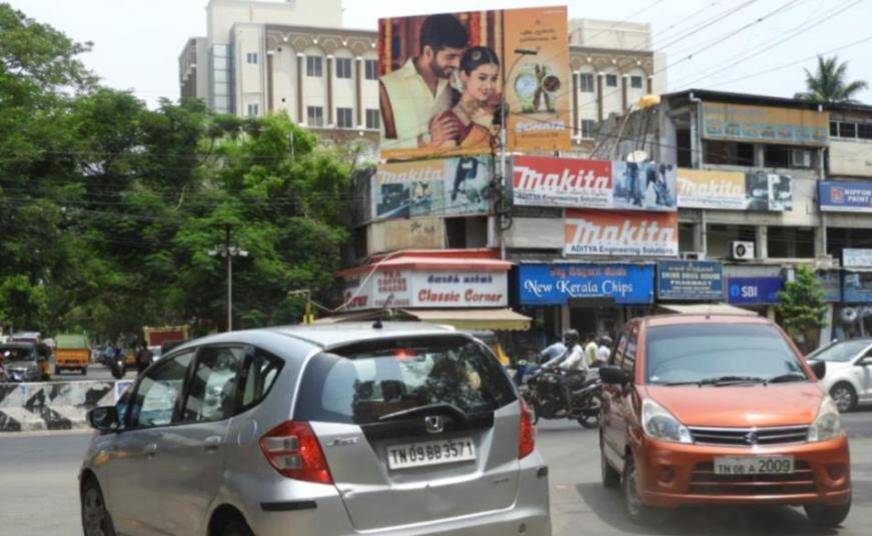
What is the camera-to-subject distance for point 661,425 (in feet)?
27.0

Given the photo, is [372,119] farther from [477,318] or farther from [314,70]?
[477,318]

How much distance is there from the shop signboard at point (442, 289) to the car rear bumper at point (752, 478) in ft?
95.7

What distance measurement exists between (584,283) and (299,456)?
34372 millimetres

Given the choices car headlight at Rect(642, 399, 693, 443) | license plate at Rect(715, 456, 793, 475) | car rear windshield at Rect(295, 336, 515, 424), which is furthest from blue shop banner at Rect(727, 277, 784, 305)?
car rear windshield at Rect(295, 336, 515, 424)

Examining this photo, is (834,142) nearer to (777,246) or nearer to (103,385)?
(777,246)

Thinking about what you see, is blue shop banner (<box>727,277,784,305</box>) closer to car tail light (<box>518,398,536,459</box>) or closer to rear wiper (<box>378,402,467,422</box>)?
car tail light (<box>518,398,536,459</box>)

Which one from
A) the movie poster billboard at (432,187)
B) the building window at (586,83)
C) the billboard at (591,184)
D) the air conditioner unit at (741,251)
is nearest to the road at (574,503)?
the billboard at (591,184)

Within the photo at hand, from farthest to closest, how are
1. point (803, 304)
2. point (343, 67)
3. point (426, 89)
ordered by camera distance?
point (343, 67)
point (426, 89)
point (803, 304)

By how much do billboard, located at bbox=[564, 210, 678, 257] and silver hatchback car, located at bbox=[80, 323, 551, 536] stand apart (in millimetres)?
33595

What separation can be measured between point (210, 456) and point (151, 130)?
39.1 metres

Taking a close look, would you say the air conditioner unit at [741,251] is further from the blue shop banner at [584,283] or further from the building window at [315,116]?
the building window at [315,116]

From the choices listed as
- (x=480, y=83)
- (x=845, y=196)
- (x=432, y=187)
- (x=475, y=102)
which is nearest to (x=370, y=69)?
(x=480, y=83)

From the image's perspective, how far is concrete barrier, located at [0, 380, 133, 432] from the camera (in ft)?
70.2

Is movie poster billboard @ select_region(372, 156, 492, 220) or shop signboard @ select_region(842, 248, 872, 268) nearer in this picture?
movie poster billboard @ select_region(372, 156, 492, 220)
